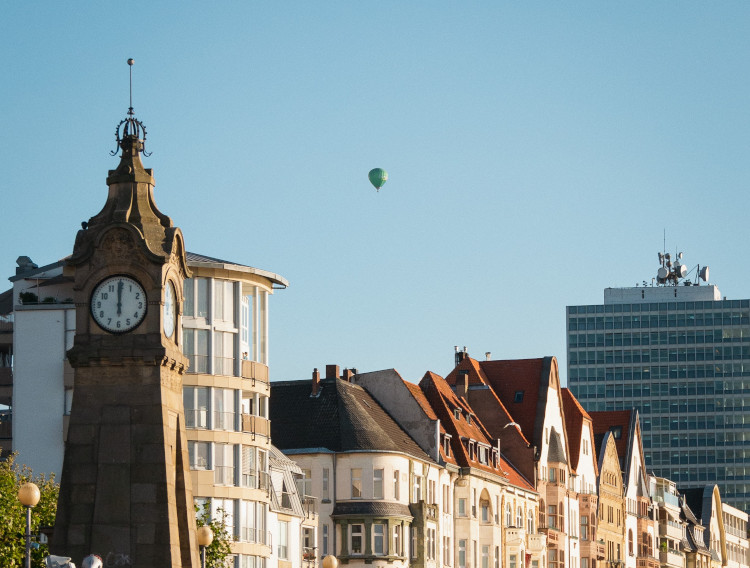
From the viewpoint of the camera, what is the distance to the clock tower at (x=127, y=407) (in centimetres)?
4597

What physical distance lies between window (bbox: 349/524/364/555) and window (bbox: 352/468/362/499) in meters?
1.63

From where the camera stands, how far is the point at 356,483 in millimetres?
98938

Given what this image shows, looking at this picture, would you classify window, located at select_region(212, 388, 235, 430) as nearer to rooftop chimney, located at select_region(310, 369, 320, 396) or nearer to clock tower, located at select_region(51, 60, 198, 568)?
rooftop chimney, located at select_region(310, 369, 320, 396)

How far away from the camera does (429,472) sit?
104875mm

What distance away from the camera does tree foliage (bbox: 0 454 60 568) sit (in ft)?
186

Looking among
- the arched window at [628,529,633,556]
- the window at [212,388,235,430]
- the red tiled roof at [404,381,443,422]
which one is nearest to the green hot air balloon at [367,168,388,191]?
the red tiled roof at [404,381,443,422]

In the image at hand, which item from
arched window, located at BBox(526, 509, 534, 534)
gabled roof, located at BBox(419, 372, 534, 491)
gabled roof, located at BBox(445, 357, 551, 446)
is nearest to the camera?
gabled roof, located at BBox(419, 372, 534, 491)

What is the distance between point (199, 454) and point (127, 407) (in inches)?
1339

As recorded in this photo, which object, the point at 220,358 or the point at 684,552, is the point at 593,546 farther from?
the point at 220,358

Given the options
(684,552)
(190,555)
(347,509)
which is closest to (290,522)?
(347,509)

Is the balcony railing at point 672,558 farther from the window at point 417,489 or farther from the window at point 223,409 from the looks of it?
the window at point 223,409

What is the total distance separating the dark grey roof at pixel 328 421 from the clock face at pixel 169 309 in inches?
2016

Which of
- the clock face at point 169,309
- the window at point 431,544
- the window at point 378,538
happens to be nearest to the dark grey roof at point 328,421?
the window at point 378,538

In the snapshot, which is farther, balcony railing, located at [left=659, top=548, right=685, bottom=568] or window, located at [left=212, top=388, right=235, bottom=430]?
balcony railing, located at [left=659, top=548, right=685, bottom=568]
